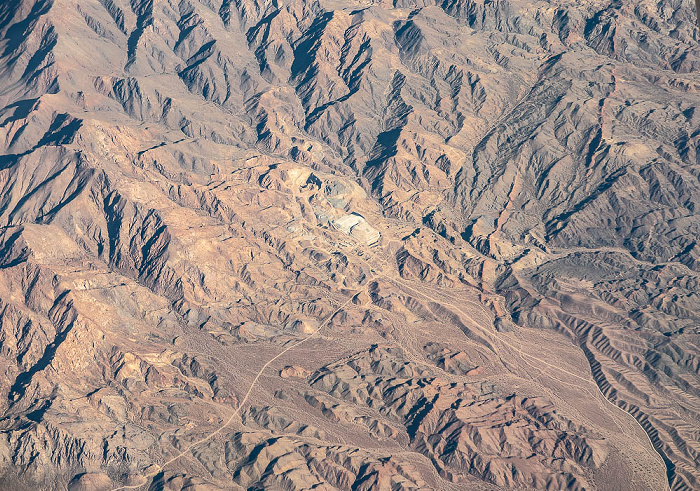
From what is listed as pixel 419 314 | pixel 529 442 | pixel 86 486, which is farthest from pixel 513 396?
pixel 86 486

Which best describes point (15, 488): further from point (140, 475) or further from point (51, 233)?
point (51, 233)

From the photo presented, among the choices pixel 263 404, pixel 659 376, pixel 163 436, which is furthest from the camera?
pixel 659 376

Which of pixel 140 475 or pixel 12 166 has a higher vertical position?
pixel 12 166

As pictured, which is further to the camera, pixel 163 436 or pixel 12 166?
pixel 12 166

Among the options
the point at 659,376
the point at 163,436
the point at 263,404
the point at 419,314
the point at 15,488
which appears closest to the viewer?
the point at 15,488

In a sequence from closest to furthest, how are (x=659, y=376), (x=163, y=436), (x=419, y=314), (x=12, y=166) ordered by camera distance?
(x=163, y=436), (x=659, y=376), (x=419, y=314), (x=12, y=166)

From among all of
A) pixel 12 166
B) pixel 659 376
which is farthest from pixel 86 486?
pixel 659 376

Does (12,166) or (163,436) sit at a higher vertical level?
(12,166)

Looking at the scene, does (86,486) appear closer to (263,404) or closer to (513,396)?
(263,404)

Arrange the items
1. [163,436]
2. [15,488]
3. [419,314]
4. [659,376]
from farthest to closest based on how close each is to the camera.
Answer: [419,314]
[659,376]
[163,436]
[15,488]
